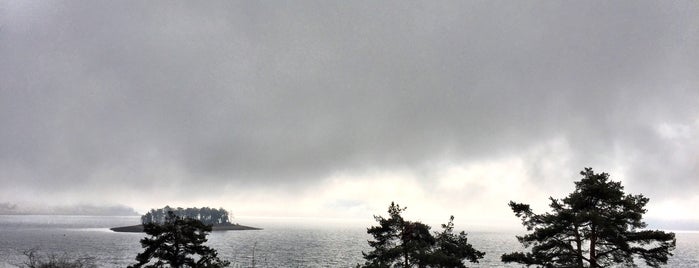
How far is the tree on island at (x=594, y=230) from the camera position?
A: 22578mm

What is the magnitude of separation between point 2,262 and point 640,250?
118565 millimetres

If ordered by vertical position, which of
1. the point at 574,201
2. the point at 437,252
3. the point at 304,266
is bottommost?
the point at 304,266

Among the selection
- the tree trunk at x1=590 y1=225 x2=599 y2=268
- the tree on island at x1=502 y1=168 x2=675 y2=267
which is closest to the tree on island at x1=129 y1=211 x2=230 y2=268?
the tree on island at x1=502 y1=168 x2=675 y2=267

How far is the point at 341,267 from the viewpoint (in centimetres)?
8994

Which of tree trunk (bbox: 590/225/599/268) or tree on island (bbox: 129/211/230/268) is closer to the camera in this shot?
tree trunk (bbox: 590/225/599/268)

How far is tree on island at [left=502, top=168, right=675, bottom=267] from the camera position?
74.1 ft

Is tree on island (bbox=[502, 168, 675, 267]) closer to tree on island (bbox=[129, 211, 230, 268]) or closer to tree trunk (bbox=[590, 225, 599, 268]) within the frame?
tree trunk (bbox=[590, 225, 599, 268])

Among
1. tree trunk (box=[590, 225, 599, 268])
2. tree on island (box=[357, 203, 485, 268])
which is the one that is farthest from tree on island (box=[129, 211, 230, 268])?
tree trunk (box=[590, 225, 599, 268])

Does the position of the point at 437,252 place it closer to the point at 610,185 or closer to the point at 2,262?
the point at 610,185

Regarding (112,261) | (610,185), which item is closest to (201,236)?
(610,185)

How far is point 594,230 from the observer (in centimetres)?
2327

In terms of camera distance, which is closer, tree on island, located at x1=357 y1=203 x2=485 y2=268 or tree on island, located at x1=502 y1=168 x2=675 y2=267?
tree on island, located at x1=502 y1=168 x2=675 y2=267

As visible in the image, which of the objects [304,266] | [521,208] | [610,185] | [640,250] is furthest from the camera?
[304,266]

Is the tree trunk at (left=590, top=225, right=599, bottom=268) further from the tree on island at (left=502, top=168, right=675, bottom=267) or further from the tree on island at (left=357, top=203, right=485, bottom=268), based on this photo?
the tree on island at (left=357, top=203, right=485, bottom=268)
